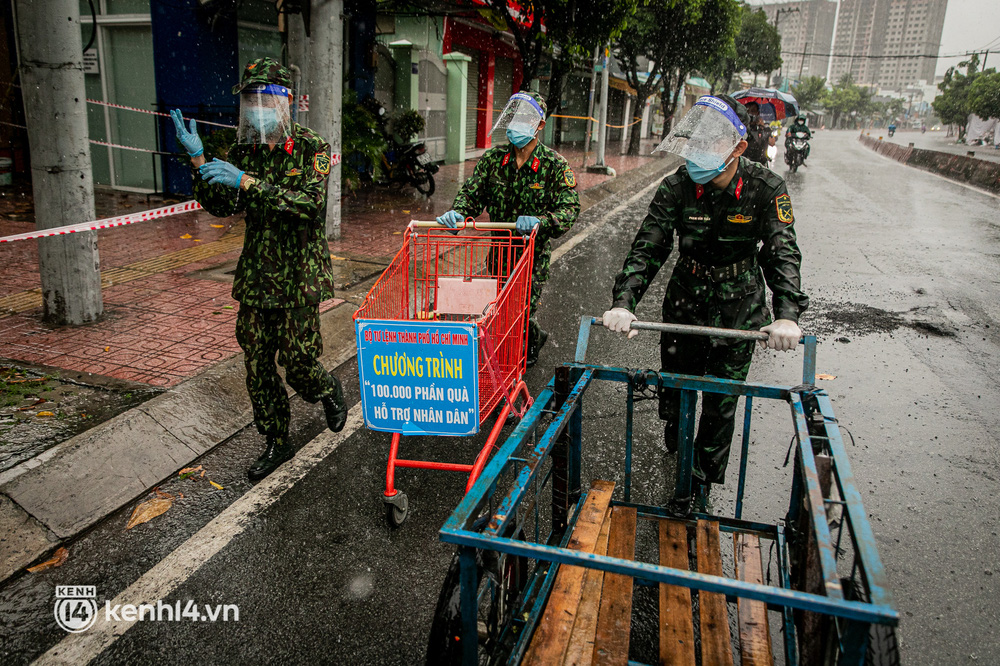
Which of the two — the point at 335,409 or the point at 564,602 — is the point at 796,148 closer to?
the point at 335,409

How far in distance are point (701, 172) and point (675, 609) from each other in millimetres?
1777

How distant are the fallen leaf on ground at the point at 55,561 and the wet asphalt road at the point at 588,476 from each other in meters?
0.04

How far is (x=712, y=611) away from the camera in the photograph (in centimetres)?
241

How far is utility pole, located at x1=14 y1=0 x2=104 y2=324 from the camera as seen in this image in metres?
5.07

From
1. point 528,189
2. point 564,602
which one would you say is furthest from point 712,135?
point 564,602

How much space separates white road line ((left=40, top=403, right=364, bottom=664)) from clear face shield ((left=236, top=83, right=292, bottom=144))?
173 cm

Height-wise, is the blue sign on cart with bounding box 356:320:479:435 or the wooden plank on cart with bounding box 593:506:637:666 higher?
the blue sign on cart with bounding box 356:320:479:435

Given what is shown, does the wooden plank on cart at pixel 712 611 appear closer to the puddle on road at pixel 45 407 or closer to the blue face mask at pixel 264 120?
the blue face mask at pixel 264 120

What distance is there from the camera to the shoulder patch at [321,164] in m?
3.64

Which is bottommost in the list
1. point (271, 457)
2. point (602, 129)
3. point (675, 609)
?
point (271, 457)

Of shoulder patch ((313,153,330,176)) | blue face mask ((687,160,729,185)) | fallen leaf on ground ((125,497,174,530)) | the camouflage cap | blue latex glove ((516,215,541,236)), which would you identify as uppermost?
the camouflage cap

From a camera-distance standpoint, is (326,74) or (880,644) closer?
(880,644)

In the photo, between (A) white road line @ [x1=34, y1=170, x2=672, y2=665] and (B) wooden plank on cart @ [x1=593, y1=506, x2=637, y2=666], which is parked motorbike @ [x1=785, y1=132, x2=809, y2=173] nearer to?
(A) white road line @ [x1=34, y1=170, x2=672, y2=665]

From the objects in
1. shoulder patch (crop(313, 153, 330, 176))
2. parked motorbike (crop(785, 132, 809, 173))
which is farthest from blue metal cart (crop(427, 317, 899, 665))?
parked motorbike (crop(785, 132, 809, 173))
